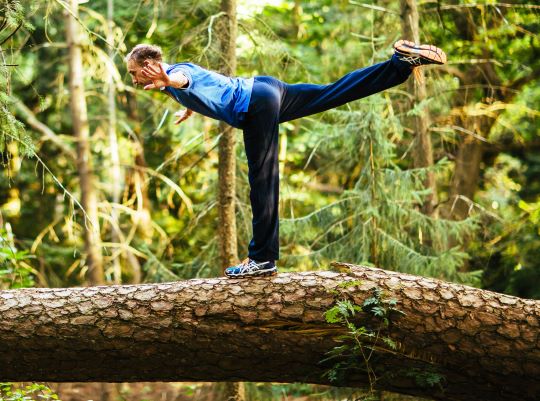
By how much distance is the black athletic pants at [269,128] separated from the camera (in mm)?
5379

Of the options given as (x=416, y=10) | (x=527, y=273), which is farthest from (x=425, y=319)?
(x=416, y=10)

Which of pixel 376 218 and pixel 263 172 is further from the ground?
pixel 263 172

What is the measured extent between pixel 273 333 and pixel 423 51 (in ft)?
7.61

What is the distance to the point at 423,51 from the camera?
5129mm

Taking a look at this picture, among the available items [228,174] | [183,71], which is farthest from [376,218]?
[183,71]

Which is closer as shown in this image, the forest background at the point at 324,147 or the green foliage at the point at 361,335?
the green foliage at the point at 361,335

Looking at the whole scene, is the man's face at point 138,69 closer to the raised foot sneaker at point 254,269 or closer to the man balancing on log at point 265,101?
the man balancing on log at point 265,101

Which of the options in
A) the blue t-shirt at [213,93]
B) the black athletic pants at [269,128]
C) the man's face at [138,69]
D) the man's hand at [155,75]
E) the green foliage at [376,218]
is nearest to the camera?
the man's hand at [155,75]

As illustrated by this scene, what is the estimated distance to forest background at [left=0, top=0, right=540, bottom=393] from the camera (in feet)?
27.5

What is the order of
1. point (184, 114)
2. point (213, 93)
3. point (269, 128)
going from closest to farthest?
point (213, 93) → point (269, 128) → point (184, 114)

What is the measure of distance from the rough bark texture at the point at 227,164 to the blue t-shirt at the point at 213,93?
114 inches

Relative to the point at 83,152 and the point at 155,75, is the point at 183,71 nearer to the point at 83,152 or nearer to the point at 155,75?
the point at 155,75

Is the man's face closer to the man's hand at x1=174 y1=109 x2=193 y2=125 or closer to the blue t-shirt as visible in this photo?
the blue t-shirt

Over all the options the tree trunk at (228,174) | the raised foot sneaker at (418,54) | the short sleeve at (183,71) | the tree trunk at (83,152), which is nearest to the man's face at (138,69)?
the short sleeve at (183,71)
